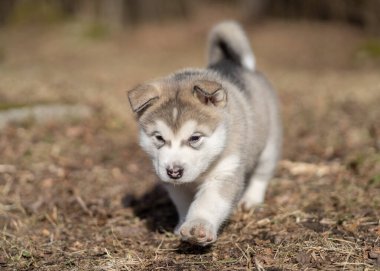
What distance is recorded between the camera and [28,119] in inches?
320

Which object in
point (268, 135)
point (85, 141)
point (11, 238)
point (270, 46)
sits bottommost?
point (270, 46)

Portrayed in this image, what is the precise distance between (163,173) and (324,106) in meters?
5.93

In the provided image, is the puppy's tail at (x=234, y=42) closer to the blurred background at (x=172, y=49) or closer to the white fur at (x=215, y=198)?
the white fur at (x=215, y=198)

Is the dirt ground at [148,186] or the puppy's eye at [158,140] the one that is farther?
the puppy's eye at [158,140]

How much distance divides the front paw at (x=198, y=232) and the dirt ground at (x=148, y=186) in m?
0.15

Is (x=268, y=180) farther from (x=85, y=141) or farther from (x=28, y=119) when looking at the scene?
(x=28, y=119)

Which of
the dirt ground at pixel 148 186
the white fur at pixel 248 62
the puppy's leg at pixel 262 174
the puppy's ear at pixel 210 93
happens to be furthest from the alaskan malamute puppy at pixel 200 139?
the white fur at pixel 248 62

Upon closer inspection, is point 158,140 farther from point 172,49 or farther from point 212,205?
point 172,49

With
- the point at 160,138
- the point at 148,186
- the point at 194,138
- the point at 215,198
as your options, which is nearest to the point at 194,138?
the point at 194,138

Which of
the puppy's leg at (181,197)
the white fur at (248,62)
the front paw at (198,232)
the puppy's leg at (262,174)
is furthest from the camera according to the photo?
the white fur at (248,62)

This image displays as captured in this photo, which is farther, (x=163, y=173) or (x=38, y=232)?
(x=38, y=232)

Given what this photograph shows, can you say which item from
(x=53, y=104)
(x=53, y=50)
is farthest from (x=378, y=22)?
(x=53, y=104)

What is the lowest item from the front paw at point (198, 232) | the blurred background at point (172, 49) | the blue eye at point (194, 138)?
the blurred background at point (172, 49)

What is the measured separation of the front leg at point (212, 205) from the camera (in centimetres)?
386
